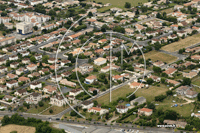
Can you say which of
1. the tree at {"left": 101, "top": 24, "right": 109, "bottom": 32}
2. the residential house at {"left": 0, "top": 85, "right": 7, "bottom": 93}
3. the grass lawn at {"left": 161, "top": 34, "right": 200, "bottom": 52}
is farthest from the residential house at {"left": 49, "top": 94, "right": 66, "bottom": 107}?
the tree at {"left": 101, "top": 24, "right": 109, "bottom": 32}

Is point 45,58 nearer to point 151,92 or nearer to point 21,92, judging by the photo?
point 21,92

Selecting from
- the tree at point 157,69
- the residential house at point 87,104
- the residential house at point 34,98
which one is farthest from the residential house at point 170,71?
the residential house at point 34,98

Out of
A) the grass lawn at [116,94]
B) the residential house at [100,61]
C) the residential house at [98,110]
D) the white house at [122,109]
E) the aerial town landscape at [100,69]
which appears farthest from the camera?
the residential house at [100,61]

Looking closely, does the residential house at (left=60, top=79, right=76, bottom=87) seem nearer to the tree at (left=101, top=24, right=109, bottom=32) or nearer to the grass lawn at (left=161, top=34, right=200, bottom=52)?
the grass lawn at (left=161, top=34, right=200, bottom=52)

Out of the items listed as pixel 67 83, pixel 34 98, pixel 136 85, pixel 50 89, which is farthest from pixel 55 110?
pixel 136 85

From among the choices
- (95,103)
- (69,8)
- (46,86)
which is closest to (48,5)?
(69,8)

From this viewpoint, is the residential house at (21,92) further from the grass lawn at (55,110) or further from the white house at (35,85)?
the grass lawn at (55,110)
